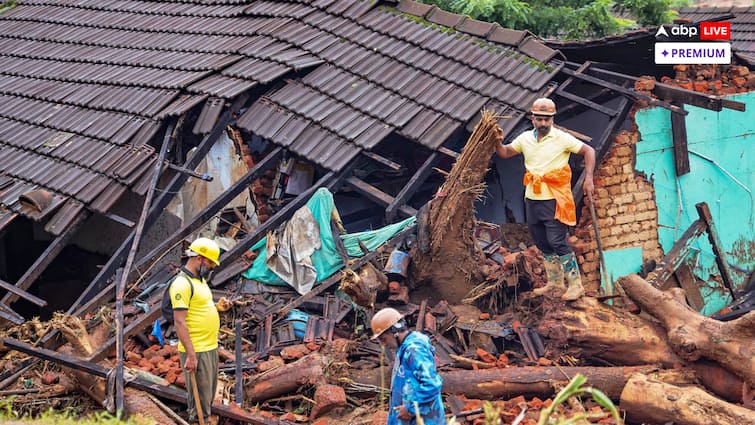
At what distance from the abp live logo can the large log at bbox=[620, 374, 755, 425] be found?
184 inches

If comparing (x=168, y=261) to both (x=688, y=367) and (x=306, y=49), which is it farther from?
(x=688, y=367)

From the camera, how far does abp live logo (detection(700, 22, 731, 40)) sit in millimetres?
10477

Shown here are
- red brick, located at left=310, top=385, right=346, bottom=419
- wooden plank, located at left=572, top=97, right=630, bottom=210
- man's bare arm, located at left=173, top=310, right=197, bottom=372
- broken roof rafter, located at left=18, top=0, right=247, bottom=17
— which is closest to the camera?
man's bare arm, located at left=173, top=310, right=197, bottom=372

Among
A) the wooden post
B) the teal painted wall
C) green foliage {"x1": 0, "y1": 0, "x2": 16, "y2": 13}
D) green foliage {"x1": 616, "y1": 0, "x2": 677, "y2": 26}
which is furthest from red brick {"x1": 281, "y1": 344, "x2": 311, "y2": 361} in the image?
green foliage {"x1": 0, "y1": 0, "x2": 16, "y2": 13}

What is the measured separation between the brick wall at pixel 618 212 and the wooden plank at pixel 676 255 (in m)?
0.25

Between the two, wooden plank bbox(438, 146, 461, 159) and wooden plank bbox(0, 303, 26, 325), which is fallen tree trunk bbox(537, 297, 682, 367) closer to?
wooden plank bbox(438, 146, 461, 159)

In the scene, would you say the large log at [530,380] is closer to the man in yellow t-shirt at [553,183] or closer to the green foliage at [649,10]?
the man in yellow t-shirt at [553,183]

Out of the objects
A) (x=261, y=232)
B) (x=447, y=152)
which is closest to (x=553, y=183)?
(x=447, y=152)

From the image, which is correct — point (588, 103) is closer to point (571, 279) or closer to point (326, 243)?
point (571, 279)

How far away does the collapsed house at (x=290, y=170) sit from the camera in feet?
27.8

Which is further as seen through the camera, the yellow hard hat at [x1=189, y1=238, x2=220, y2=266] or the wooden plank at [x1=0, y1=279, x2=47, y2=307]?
the wooden plank at [x1=0, y1=279, x2=47, y2=307]

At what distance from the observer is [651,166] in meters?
10.3

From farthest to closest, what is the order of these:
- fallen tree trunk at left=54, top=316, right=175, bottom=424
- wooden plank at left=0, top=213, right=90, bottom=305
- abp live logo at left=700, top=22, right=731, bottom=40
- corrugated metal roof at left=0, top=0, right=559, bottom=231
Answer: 1. abp live logo at left=700, top=22, right=731, bottom=40
2. corrugated metal roof at left=0, top=0, right=559, bottom=231
3. wooden plank at left=0, top=213, right=90, bottom=305
4. fallen tree trunk at left=54, top=316, right=175, bottom=424

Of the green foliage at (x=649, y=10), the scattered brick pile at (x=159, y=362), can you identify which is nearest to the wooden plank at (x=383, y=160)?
the scattered brick pile at (x=159, y=362)
